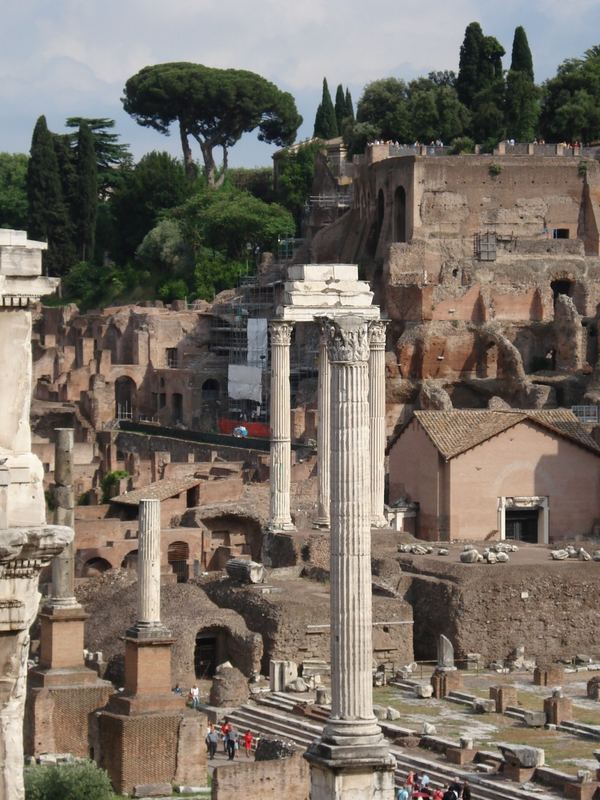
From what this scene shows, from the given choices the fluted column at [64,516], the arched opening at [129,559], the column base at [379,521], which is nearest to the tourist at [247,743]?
the fluted column at [64,516]

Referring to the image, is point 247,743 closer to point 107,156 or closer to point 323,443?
point 323,443

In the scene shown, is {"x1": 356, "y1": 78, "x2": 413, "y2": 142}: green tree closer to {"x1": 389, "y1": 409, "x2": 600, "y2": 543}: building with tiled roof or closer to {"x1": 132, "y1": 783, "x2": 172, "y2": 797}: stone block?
{"x1": 389, "y1": 409, "x2": 600, "y2": 543}: building with tiled roof

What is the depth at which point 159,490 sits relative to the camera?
56156 mm

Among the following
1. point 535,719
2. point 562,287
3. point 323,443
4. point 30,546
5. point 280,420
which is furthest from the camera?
point 562,287

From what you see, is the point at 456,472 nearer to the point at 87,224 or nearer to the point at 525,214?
the point at 525,214

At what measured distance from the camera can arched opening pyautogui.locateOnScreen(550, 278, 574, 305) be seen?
67.2 meters

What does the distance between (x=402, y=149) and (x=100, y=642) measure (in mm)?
38707

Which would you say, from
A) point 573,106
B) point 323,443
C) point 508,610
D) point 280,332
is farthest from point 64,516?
point 573,106

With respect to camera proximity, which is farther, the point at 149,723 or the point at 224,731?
the point at 224,731

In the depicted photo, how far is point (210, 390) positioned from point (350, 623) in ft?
170

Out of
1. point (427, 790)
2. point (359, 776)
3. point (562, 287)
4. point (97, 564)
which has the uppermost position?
point (562, 287)

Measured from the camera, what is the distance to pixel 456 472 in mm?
48719

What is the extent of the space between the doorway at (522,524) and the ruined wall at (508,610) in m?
7.56

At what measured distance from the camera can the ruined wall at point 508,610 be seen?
40750 millimetres
